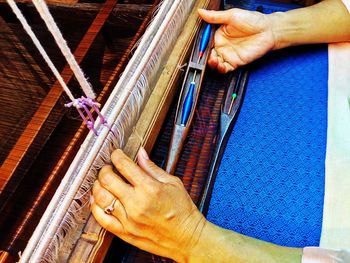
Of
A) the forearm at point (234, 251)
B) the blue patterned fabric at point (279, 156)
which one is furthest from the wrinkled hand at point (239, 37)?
the forearm at point (234, 251)

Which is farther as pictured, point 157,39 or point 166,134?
point 166,134

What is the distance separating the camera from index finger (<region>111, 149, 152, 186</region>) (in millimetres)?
1050

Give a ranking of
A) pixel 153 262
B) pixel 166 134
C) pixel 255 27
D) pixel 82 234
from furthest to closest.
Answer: pixel 255 27 < pixel 166 134 < pixel 153 262 < pixel 82 234

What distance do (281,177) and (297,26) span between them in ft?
2.53

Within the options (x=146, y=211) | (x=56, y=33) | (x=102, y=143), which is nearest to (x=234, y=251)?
(x=146, y=211)

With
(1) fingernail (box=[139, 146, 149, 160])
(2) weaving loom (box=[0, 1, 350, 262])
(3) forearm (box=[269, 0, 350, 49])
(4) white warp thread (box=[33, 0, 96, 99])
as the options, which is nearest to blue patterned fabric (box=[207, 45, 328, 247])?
(2) weaving loom (box=[0, 1, 350, 262])

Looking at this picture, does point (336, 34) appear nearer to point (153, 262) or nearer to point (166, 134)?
point (166, 134)

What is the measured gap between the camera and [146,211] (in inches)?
40.2

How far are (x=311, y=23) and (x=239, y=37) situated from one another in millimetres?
365

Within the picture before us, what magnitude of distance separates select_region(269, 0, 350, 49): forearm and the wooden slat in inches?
36.0

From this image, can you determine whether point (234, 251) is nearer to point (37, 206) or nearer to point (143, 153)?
point (143, 153)

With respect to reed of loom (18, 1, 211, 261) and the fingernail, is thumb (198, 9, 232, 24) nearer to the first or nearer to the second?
reed of loom (18, 1, 211, 261)

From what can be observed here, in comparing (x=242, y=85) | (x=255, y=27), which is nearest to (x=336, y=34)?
(x=255, y=27)

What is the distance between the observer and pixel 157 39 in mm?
1287
